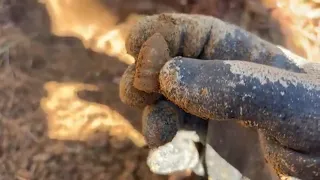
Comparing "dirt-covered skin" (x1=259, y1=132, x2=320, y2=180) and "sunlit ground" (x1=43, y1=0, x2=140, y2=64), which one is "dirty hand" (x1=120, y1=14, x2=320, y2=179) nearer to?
"dirt-covered skin" (x1=259, y1=132, x2=320, y2=180)

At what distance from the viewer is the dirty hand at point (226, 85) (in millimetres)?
545

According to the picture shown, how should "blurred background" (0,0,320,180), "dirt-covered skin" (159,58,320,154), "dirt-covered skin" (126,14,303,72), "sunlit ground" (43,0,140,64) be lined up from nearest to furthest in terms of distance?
1. "dirt-covered skin" (159,58,320,154)
2. "dirt-covered skin" (126,14,303,72)
3. "blurred background" (0,0,320,180)
4. "sunlit ground" (43,0,140,64)

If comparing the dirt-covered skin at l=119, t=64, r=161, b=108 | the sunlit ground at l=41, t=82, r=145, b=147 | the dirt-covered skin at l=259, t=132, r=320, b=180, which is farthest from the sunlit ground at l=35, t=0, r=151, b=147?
the dirt-covered skin at l=259, t=132, r=320, b=180

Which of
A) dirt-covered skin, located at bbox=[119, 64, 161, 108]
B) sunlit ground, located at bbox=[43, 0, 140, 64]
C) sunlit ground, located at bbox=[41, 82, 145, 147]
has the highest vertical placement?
dirt-covered skin, located at bbox=[119, 64, 161, 108]

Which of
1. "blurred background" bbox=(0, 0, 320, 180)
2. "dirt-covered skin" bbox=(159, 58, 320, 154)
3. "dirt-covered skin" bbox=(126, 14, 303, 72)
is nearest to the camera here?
"dirt-covered skin" bbox=(159, 58, 320, 154)

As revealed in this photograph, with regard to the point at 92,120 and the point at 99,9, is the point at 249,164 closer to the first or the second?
the point at 92,120

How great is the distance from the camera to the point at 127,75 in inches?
26.7

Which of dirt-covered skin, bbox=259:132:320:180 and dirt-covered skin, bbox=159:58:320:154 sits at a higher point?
dirt-covered skin, bbox=159:58:320:154

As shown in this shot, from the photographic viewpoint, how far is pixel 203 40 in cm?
67

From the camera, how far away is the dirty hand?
54cm

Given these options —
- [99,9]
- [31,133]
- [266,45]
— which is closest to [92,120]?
[31,133]

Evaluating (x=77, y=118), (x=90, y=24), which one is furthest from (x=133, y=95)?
(x=90, y=24)

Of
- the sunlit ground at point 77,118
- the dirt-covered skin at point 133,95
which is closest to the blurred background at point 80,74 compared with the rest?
the sunlit ground at point 77,118

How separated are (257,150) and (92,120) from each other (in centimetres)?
31
